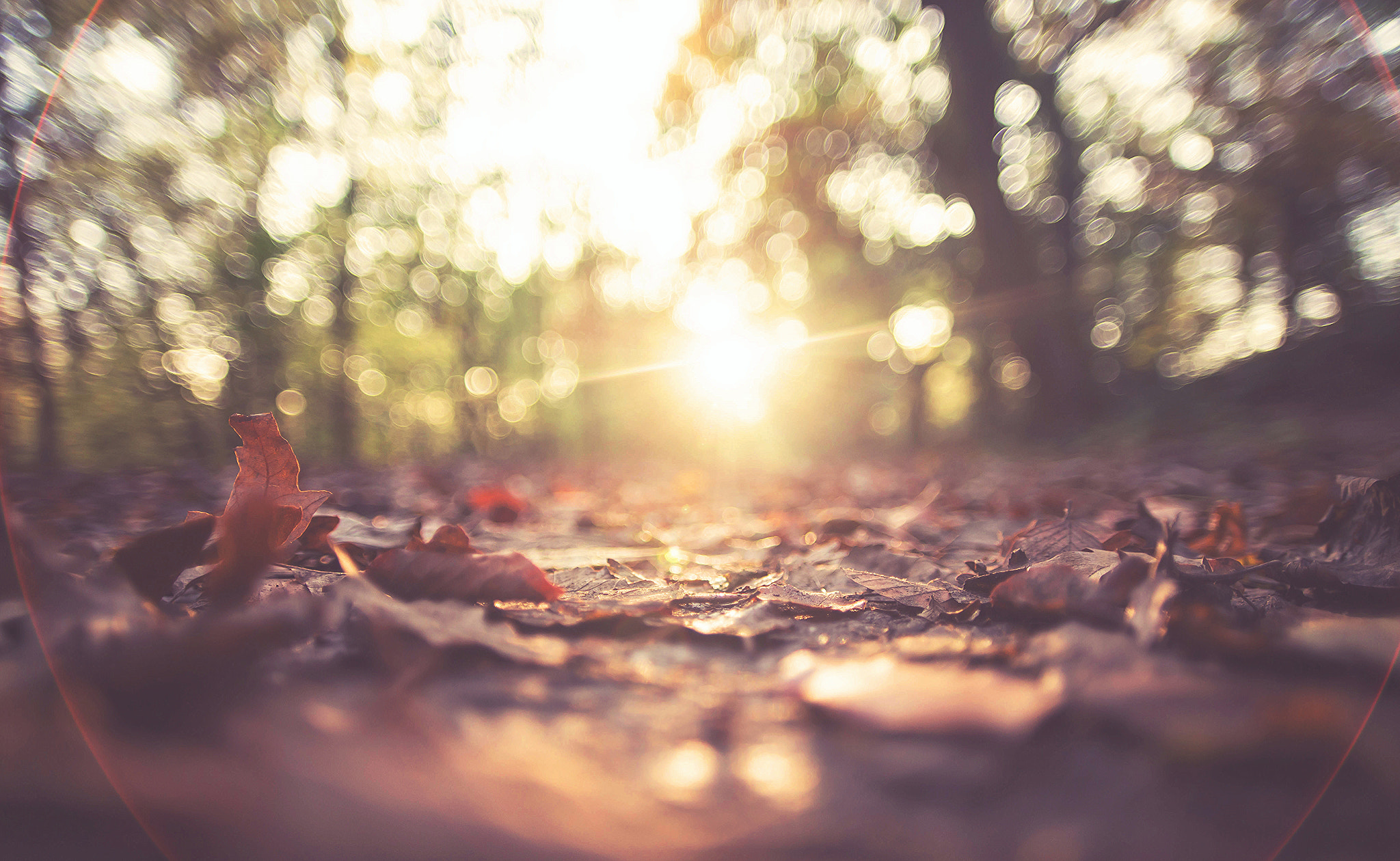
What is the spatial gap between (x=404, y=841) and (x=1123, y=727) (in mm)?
585

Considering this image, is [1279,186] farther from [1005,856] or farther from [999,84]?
[1005,856]

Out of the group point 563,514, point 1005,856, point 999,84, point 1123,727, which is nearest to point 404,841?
point 1005,856

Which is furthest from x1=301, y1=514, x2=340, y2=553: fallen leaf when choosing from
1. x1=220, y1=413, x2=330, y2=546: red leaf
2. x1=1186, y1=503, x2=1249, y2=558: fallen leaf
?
x1=1186, y1=503, x2=1249, y2=558: fallen leaf

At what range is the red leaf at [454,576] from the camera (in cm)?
84

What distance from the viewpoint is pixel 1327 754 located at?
477 millimetres

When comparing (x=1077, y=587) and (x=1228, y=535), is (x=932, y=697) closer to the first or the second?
(x=1077, y=587)

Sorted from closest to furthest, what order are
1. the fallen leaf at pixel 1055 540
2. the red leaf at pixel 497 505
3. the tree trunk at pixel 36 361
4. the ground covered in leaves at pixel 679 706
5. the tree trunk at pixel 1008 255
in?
the ground covered in leaves at pixel 679 706, the fallen leaf at pixel 1055 540, the red leaf at pixel 497 505, the tree trunk at pixel 36 361, the tree trunk at pixel 1008 255

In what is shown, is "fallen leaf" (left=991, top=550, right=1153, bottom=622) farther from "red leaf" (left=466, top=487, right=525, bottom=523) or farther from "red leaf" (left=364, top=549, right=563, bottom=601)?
"red leaf" (left=466, top=487, right=525, bottom=523)

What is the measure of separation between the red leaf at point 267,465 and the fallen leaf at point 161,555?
81 mm

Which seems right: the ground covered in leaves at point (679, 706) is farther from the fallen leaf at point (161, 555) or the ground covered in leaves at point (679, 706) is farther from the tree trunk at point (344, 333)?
the tree trunk at point (344, 333)

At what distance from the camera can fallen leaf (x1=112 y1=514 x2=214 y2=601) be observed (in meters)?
0.73

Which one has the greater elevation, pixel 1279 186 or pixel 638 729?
pixel 1279 186

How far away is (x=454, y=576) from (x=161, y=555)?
374 millimetres

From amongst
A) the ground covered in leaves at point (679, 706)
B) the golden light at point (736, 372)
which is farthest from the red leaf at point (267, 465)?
the golden light at point (736, 372)
